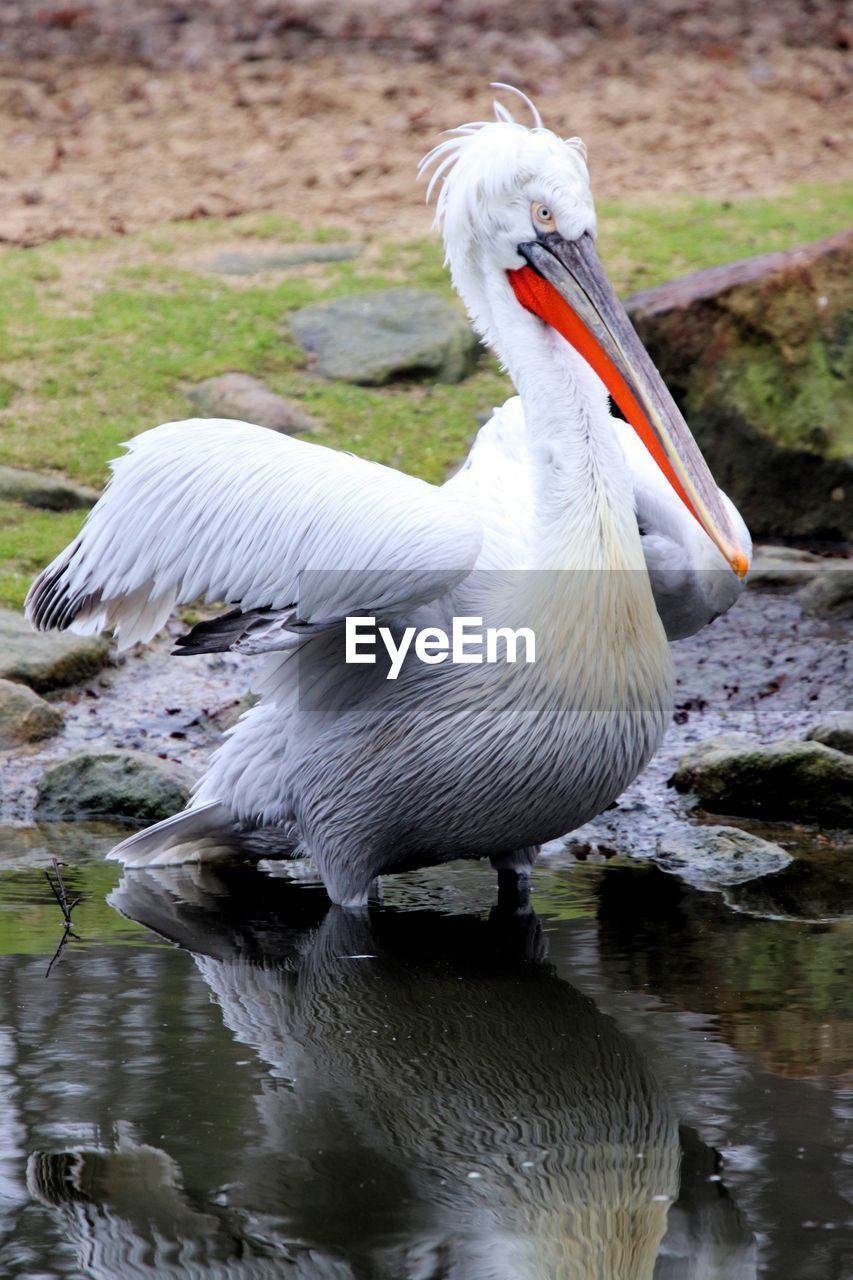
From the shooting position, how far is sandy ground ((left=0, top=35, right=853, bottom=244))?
10.7 m

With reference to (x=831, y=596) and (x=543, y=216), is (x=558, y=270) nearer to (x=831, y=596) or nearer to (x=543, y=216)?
(x=543, y=216)

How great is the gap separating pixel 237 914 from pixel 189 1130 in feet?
4.85

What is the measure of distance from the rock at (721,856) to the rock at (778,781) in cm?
33

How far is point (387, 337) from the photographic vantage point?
862 centimetres

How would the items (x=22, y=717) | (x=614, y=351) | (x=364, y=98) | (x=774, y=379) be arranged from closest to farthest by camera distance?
(x=614, y=351), (x=22, y=717), (x=774, y=379), (x=364, y=98)

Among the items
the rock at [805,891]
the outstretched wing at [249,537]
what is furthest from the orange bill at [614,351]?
the rock at [805,891]

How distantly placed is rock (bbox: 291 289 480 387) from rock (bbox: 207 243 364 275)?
0.75 metres

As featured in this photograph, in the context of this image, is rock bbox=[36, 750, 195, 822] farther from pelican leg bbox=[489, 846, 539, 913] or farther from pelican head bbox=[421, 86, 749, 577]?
pelican head bbox=[421, 86, 749, 577]

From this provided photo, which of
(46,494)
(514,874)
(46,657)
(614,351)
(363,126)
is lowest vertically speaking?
(514,874)

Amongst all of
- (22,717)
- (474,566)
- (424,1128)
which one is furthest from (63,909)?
(22,717)

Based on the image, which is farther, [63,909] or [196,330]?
[196,330]

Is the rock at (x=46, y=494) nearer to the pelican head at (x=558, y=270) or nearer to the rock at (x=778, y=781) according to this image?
the rock at (x=778, y=781)

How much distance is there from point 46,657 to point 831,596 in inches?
115

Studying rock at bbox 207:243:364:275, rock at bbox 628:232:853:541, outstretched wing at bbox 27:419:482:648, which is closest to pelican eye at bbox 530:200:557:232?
outstretched wing at bbox 27:419:482:648
